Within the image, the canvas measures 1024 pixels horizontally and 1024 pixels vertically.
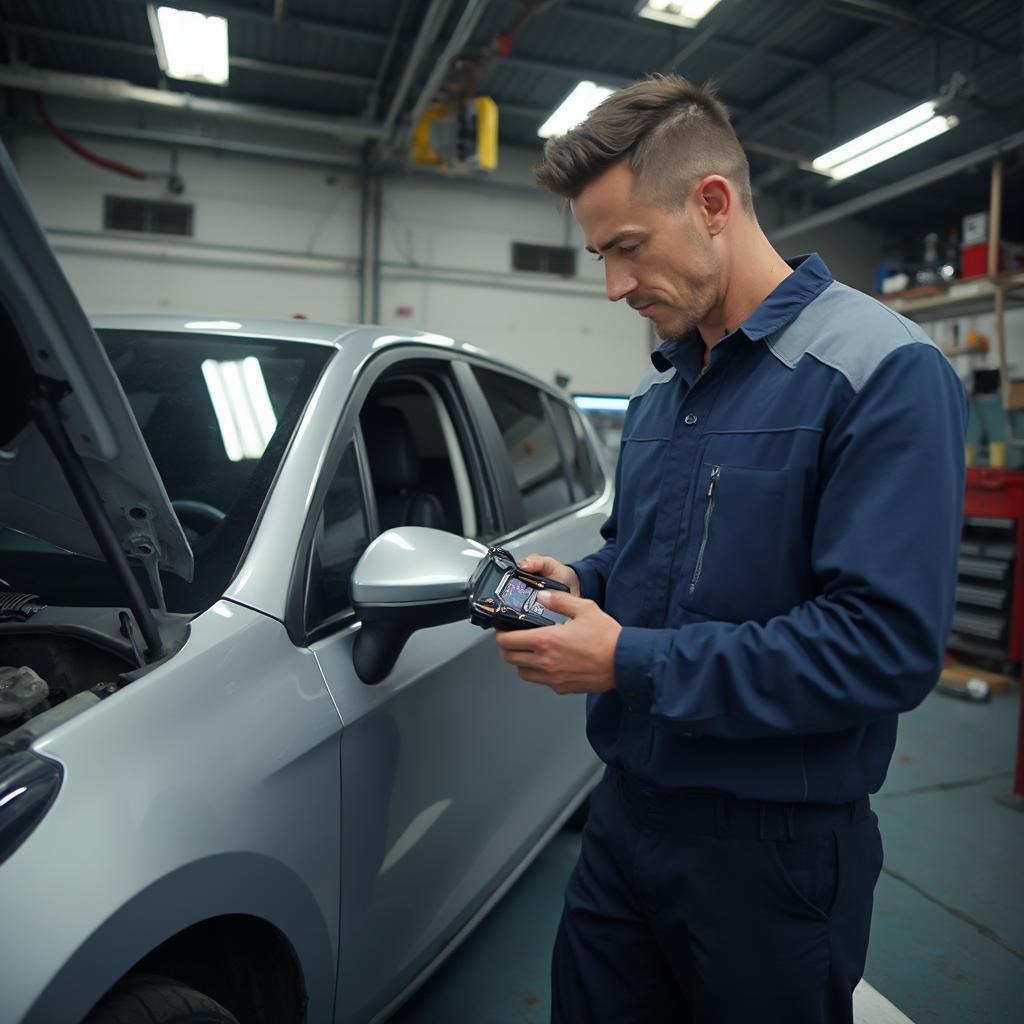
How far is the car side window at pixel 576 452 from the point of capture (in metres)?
2.60

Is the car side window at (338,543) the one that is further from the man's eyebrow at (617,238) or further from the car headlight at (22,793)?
the man's eyebrow at (617,238)

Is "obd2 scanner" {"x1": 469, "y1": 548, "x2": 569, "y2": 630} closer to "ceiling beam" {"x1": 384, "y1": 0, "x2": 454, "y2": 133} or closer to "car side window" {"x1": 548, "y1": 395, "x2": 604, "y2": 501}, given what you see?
"car side window" {"x1": 548, "y1": 395, "x2": 604, "y2": 501}

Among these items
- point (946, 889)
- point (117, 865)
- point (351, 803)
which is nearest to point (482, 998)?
point (351, 803)

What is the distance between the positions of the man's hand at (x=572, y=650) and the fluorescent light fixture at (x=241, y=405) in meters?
0.62

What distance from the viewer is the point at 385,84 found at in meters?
7.38

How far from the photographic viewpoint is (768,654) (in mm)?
847

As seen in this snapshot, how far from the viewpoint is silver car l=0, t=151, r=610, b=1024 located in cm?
81

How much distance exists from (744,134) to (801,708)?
8432 millimetres

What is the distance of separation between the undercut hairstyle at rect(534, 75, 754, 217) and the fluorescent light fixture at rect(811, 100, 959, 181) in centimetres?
606

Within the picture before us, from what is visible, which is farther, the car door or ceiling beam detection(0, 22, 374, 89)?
ceiling beam detection(0, 22, 374, 89)

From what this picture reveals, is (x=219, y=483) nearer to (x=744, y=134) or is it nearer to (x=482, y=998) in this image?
(x=482, y=998)

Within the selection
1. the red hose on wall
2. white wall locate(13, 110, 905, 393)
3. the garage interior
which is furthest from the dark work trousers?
the red hose on wall

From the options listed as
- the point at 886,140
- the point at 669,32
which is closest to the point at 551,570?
the point at 669,32

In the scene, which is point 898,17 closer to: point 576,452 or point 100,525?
point 576,452
